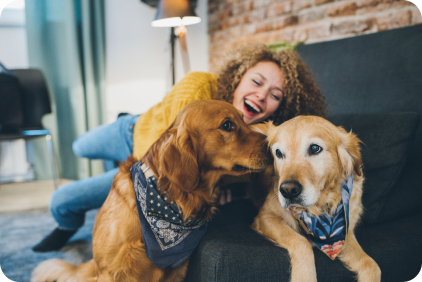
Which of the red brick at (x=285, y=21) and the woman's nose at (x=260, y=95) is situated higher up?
the red brick at (x=285, y=21)

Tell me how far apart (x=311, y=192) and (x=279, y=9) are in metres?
2.39

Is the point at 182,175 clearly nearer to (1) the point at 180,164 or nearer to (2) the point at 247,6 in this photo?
(1) the point at 180,164

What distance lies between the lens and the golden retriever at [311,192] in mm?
1064

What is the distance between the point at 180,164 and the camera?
1096mm

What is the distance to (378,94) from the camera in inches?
65.7

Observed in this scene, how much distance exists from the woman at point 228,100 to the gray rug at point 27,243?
9 centimetres

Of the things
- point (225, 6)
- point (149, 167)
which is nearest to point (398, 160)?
point (149, 167)

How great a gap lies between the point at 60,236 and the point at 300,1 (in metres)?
2.71

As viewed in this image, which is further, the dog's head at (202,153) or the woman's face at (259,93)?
the woman's face at (259,93)

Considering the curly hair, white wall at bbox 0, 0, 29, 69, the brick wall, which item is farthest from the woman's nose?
white wall at bbox 0, 0, 29, 69

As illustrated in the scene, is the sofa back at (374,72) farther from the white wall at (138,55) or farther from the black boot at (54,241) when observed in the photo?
the white wall at (138,55)

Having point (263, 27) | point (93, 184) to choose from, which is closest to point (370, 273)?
point (93, 184)

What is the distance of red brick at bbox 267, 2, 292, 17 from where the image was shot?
283 centimetres

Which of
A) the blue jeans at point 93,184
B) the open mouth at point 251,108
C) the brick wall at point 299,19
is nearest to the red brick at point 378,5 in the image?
the brick wall at point 299,19
